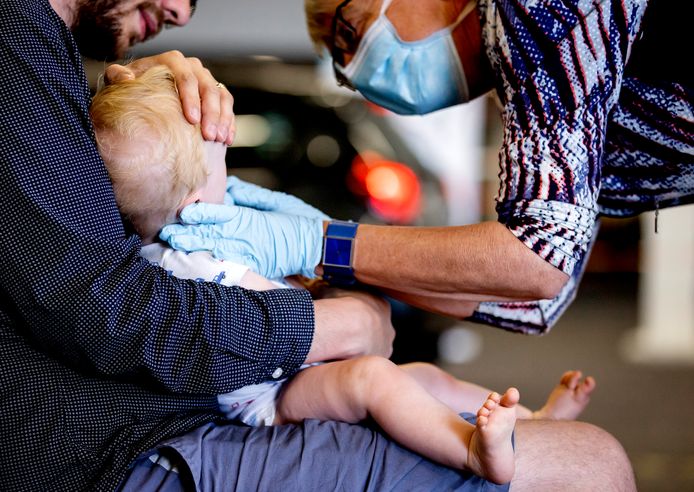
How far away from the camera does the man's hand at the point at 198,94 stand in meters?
1.70

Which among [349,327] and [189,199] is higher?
[189,199]

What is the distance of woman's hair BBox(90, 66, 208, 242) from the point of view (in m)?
1.59

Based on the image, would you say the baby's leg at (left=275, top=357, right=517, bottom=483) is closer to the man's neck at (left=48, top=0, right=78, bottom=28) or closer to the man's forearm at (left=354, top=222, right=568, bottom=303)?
the man's forearm at (left=354, top=222, right=568, bottom=303)

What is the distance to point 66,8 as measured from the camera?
5.88 feet

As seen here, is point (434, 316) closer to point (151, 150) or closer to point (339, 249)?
point (339, 249)

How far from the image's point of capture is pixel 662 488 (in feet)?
11.4

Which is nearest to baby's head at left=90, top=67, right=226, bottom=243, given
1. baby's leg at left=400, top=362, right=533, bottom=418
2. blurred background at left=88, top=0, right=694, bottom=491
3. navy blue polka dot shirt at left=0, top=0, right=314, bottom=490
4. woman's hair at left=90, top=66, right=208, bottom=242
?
woman's hair at left=90, top=66, right=208, bottom=242

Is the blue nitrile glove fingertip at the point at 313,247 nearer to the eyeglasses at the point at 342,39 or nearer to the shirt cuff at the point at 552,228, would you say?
the shirt cuff at the point at 552,228

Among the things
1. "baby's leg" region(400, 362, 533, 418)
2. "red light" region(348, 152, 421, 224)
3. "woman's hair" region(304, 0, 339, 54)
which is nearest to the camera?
"baby's leg" region(400, 362, 533, 418)

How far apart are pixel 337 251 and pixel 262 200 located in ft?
0.99

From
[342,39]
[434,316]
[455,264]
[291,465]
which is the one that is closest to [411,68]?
[342,39]

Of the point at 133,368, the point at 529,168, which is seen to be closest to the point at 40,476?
the point at 133,368

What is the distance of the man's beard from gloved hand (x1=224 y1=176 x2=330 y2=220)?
47cm

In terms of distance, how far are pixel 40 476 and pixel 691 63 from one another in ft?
5.23
